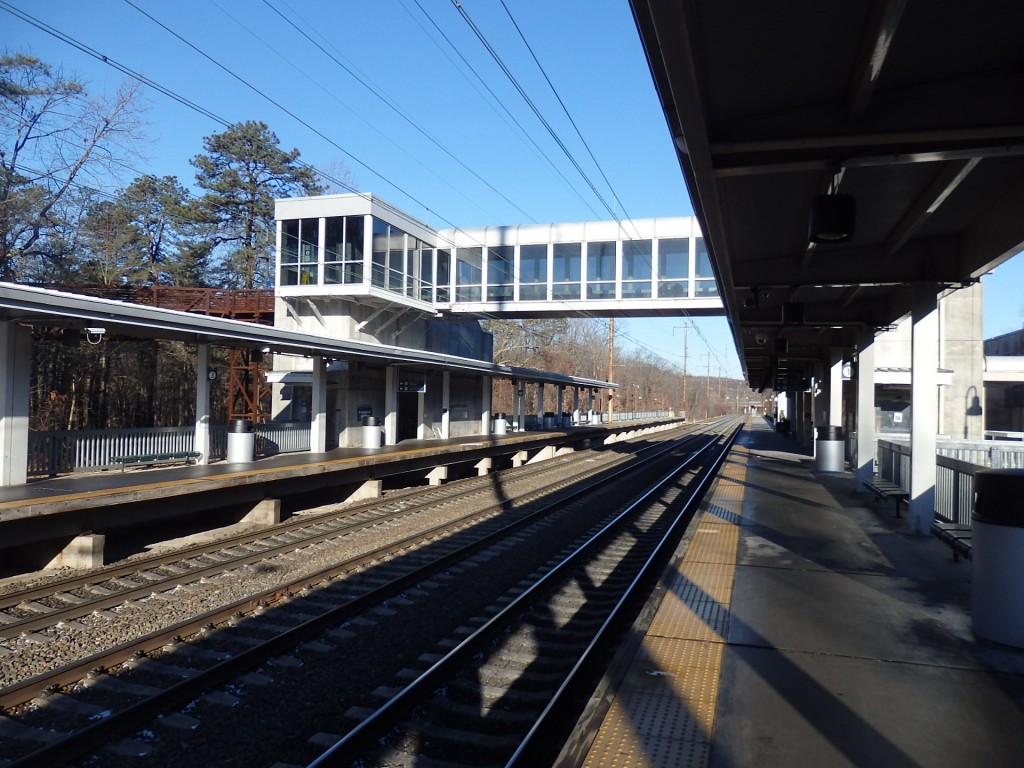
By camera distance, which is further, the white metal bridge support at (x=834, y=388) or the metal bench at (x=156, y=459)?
the white metal bridge support at (x=834, y=388)

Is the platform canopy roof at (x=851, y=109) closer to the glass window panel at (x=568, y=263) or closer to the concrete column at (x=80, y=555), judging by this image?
the concrete column at (x=80, y=555)

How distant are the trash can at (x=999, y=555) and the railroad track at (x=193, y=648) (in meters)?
5.53

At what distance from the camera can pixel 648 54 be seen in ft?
15.7

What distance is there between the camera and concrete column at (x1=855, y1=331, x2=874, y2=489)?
1631 cm

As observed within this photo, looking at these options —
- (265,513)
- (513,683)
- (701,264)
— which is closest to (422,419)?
(265,513)

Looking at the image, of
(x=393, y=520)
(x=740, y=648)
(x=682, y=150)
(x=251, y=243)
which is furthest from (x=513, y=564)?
(x=251, y=243)

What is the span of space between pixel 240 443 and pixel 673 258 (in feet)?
67.0

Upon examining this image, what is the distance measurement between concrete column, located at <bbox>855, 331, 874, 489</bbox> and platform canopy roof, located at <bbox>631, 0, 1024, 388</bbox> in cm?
728

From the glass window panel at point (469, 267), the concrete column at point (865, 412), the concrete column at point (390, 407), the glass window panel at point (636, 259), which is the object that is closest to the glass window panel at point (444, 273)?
the glass window panel at point (469, 267)

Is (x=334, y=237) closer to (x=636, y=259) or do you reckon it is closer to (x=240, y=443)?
(x=636, y=259)

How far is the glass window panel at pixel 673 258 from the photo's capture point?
100ft

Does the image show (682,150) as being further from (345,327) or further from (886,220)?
(345,327)

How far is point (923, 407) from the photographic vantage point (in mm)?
10367

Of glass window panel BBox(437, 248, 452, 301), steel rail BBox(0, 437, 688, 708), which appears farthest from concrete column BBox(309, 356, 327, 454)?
glass window panel BBox(437, 248, 452, 301)
